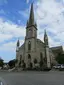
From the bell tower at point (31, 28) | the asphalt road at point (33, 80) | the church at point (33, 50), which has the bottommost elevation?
the asphalt road at point (33, 80)

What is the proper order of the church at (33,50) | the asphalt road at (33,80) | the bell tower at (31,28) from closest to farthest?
the asphalt road at (33,80) → the church at (33,50) → the bell tower at (31,28)

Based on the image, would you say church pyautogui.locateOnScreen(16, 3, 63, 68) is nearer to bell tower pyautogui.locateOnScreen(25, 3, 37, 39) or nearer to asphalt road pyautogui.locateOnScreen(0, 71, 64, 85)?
bell tower pyautogui.locateOnScreen(25, 3, 37, 39)

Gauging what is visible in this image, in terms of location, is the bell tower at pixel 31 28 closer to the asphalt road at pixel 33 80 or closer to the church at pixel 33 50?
the church at pixel 33 50

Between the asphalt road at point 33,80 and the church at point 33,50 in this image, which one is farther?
the church at point 33,50

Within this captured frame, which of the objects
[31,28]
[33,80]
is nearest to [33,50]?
[31,28]

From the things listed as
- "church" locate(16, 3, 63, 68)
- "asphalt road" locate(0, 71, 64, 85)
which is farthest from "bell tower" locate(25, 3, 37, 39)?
"asphalt road" locate(0, 71, 64, 85)

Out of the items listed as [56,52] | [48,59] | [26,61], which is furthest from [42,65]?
[56,52]

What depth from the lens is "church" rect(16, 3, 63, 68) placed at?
6738 centimetres

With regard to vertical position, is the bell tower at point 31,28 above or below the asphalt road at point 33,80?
above

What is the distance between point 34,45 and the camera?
7062cm

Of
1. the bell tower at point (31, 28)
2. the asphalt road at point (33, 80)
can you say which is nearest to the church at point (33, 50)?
the bell tower at point (31, 28)

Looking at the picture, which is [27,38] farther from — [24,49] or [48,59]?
[48,59]

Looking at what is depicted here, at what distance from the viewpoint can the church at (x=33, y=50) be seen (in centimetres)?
6738

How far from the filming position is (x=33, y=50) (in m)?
69.7
